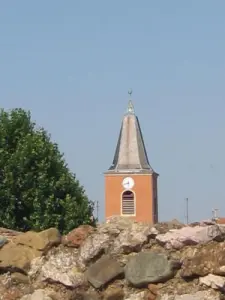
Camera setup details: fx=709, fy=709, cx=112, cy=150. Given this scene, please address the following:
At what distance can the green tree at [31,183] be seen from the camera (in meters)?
22.1

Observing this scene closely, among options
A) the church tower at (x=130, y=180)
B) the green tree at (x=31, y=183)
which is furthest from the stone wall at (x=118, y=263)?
the church tower at (x=130, y=180)

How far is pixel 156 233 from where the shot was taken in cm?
400

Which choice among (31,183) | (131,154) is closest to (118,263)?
(31,183)

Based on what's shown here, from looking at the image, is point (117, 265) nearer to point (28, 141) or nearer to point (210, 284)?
point (210, 284)

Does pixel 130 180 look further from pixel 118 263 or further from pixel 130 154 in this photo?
pixel 118 263

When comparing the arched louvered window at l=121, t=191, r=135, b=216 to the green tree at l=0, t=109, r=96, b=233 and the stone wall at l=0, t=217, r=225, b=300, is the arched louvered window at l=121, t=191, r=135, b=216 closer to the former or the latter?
the green tree at l=0, t=109, r=96, b=233

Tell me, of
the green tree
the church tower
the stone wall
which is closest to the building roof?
the church tower

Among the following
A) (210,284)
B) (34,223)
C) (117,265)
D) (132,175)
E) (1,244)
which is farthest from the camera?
(132,175)

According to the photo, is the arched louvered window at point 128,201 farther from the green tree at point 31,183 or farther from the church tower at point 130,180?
the green tree at point 31,183

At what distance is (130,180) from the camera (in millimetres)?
61219

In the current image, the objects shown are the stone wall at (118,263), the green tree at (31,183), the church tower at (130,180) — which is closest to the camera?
the stone wall at (118,263)

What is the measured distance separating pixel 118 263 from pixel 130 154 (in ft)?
189

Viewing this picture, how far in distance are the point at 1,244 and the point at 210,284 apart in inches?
54.7

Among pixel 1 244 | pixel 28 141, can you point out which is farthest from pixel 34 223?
pixel 1 244
